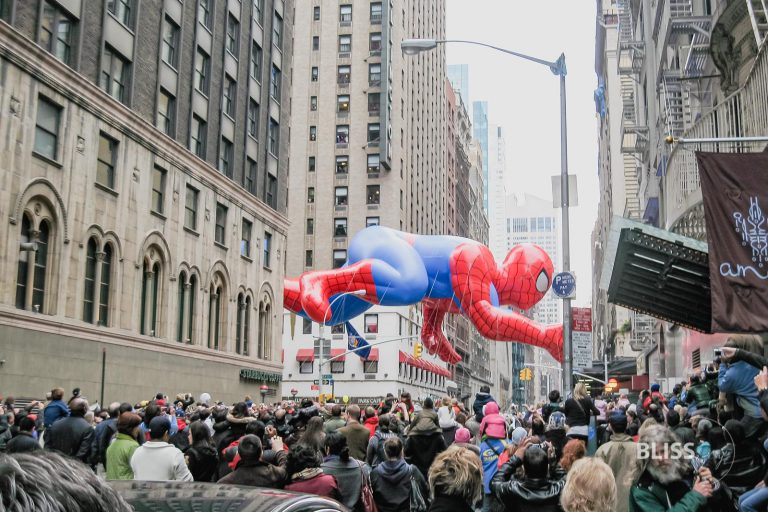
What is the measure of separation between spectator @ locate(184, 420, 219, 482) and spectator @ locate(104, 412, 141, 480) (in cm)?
64

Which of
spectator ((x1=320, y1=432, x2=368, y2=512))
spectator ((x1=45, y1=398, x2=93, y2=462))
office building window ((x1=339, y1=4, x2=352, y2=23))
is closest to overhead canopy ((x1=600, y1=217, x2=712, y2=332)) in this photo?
spectator ((x1=320, y1=432, x2=368, y2=512))

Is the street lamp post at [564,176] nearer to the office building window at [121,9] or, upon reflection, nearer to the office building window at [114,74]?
the office building window at [114,74]

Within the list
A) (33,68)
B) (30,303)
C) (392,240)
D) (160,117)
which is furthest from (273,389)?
(33,68)

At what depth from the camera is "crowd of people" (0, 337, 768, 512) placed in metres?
5.84

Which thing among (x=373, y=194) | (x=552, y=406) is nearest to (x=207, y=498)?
(x=552, y=406)

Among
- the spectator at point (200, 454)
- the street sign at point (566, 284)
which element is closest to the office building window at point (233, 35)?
the street sign at point (566, 284)

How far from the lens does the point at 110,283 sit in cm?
2942

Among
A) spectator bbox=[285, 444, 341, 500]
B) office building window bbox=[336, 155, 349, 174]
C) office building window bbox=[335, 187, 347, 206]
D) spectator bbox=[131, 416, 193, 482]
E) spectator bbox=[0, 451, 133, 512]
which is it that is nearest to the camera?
spectator bbox=[0, 451, 133, 512]

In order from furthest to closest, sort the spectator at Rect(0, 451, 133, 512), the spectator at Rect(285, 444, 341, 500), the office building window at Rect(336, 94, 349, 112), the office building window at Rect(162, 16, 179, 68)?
the office building window at Rect(336, 94, 349, 112), the office building window at Rect(162, 16, 179, 68), the spectator at Rect(285, 444, 341, 500), the spectator at Rect(0, 451, 133, 512)

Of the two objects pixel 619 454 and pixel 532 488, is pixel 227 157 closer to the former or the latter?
pixel 619 454

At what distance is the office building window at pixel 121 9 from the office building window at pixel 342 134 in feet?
157

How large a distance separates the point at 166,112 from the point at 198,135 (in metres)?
2.94

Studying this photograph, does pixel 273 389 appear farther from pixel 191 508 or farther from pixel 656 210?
pixel 191 508

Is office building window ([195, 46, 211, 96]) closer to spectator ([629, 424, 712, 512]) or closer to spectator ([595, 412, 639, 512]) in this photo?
spectator ([595, 412, 639, 512])
